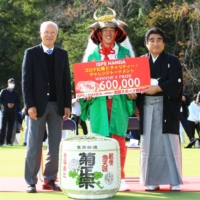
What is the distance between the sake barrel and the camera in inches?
234

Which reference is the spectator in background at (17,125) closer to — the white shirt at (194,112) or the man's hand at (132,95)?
the white shirt at (194,112)

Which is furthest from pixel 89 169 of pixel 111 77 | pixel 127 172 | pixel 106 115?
pixel 127 172

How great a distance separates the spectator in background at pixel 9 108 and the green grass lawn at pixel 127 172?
2.08m

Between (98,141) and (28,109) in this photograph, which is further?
(28,109)

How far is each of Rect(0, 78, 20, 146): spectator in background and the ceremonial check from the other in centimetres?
917

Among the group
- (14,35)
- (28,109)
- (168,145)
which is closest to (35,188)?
(28,109)

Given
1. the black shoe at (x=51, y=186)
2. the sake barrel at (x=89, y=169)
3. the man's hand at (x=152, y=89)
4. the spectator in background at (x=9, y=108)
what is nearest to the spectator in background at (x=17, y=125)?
the spectator in background at (x=9, y=108)

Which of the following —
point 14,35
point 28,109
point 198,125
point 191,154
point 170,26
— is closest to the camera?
point 28,109

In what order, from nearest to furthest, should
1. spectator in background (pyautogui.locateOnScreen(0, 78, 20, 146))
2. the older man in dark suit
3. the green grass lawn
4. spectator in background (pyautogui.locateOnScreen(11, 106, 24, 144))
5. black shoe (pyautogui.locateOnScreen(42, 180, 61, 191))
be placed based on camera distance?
the green grass lawn < the older man in dark suit < black shoe (pyautogui.locateOnScreen(42, 180, 61, 191)) < spectator in background (pyautogui.locateOnScreen(0, 78, 20, 146)) < spectator in background (pyautogui.locateOnScreen(11, 106, 24, 144))

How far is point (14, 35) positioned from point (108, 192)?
36.3 meters

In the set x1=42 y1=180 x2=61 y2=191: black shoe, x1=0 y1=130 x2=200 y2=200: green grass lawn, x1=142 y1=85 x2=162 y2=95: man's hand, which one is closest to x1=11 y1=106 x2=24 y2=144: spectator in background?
x1=0 y1=130 x2=200 y2=200: green grass lawn

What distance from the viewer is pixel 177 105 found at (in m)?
6.79

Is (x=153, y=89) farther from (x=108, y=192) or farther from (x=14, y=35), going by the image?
(x=14, y=35)

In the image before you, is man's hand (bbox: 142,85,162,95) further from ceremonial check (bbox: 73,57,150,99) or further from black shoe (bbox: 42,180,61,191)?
black shoe (bbox: 42,180,61,191)
